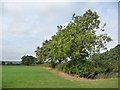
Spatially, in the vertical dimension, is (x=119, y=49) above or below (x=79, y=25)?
below

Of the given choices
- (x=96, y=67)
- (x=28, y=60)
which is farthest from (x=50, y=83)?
(x=28, y=60)

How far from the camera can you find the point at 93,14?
21391 millimetres

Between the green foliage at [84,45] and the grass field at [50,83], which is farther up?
the green foliage at [84,45]

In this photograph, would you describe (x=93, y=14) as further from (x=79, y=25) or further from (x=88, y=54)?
(x=88, y=54)

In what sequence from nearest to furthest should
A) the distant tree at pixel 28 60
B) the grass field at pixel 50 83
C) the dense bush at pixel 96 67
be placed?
the grass field at pixel 50 83, the dense bush at pixel 96 67, the distant tree at pixel 28 60

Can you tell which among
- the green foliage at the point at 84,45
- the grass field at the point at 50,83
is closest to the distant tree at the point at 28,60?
the green foliage at the point at 84,45

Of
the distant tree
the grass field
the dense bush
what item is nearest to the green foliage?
the dense bush

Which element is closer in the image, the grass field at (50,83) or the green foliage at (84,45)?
the grass field at (50,83)

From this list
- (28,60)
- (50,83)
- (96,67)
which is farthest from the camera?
(28,60)

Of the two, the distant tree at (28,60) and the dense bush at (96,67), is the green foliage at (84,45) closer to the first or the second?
the dense bush at (96,67)

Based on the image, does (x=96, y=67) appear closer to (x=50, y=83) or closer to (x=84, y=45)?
(x=84, y=45)

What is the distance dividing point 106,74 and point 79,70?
228 cm

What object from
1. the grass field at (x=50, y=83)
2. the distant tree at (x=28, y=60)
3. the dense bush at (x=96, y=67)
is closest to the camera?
the grass field at (x=50, y=83)

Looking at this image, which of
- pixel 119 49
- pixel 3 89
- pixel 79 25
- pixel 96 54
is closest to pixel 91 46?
pixel 96 54
